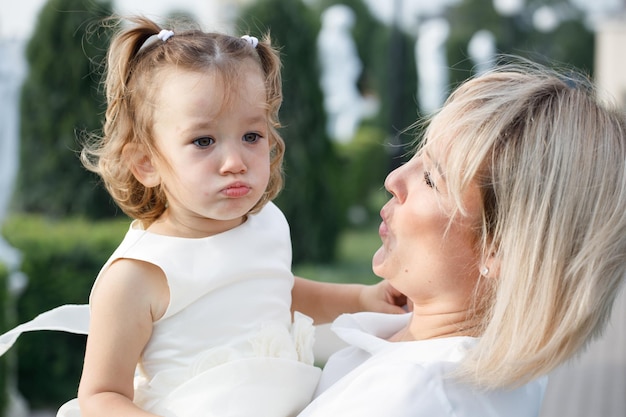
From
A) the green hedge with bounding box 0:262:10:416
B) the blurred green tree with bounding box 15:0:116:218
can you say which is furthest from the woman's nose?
the blurred green tree with bounding box 15:0:116:218

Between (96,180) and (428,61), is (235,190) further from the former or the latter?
(428,61)

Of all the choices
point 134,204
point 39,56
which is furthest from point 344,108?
point 134,204

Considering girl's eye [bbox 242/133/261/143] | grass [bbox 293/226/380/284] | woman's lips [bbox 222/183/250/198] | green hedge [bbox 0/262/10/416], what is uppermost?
girl's eye [bbox 242/133/261/143]

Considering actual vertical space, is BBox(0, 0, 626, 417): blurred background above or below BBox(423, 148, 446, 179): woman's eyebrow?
below

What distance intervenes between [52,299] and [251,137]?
14.9ft

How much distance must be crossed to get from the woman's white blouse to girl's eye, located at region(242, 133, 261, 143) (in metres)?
0.48

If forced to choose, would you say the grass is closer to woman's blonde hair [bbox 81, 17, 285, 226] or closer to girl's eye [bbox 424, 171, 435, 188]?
woman's blonde hair [bbox 81, 17, 285, 226]

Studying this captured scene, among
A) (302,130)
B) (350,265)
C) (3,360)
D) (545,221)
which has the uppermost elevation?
(545,221)

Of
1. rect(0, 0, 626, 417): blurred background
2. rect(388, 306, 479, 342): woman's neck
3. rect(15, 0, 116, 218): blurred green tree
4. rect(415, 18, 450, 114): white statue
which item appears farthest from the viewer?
rect(415, 18, 450, 114): white statue

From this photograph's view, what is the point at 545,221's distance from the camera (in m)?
1.60

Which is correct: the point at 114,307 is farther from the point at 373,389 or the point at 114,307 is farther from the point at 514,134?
the point at 514,134

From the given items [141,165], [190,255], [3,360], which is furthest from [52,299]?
[190,255]

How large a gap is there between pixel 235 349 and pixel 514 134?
0.69 meters

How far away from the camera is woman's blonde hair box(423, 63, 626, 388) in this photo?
5.22ft
